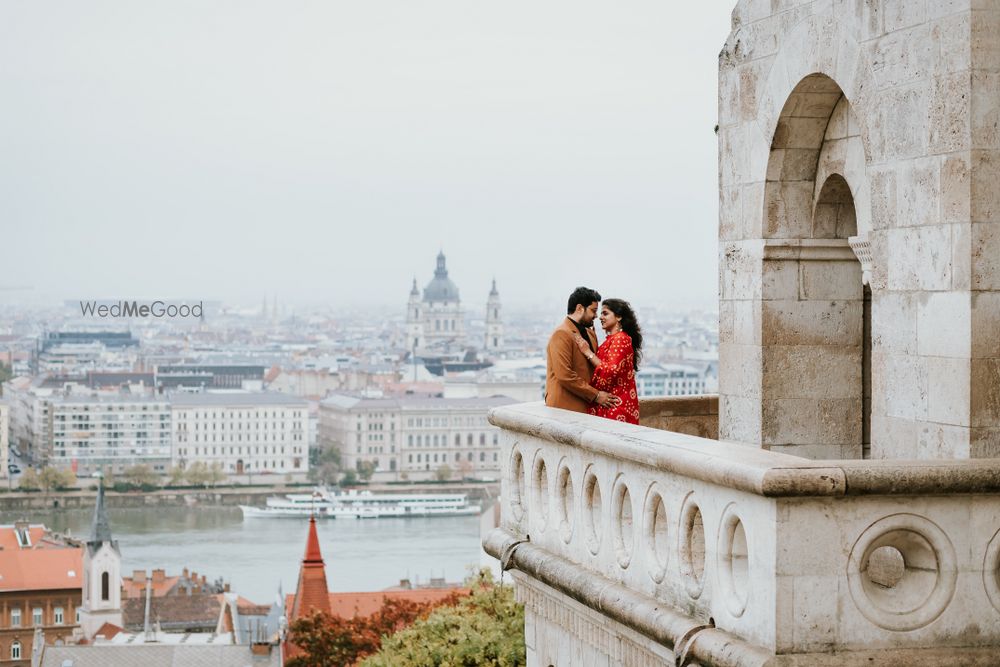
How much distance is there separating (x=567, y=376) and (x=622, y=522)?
4.23 feet

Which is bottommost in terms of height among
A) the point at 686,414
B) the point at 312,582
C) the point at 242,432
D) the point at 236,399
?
the point at 242,432

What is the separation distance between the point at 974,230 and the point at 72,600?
202 feet

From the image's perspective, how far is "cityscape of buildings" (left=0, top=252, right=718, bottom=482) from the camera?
108m

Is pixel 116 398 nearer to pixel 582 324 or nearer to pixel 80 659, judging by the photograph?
pixel 80 659

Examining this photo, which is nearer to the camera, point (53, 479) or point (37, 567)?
point (37, 567)

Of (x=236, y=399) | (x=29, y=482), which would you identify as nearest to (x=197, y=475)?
(x=29, y=482)

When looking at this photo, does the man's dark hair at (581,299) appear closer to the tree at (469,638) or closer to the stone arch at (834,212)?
the stone arch at (834,212)

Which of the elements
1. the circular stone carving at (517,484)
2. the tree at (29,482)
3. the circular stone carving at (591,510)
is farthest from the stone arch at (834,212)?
the tree at (29,482)

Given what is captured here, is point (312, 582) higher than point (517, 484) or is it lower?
lower

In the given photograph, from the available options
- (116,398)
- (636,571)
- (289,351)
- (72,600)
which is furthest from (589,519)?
(289,351)

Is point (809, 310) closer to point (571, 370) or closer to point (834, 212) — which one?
point (834, 212)

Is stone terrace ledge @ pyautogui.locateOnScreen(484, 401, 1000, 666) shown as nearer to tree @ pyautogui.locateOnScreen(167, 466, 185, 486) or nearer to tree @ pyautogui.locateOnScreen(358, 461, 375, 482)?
tree @ pyautogui.locateOnScreen(167, 466, 185, 486)

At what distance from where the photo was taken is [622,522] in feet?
12.8

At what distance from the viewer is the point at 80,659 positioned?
46.0 metres
